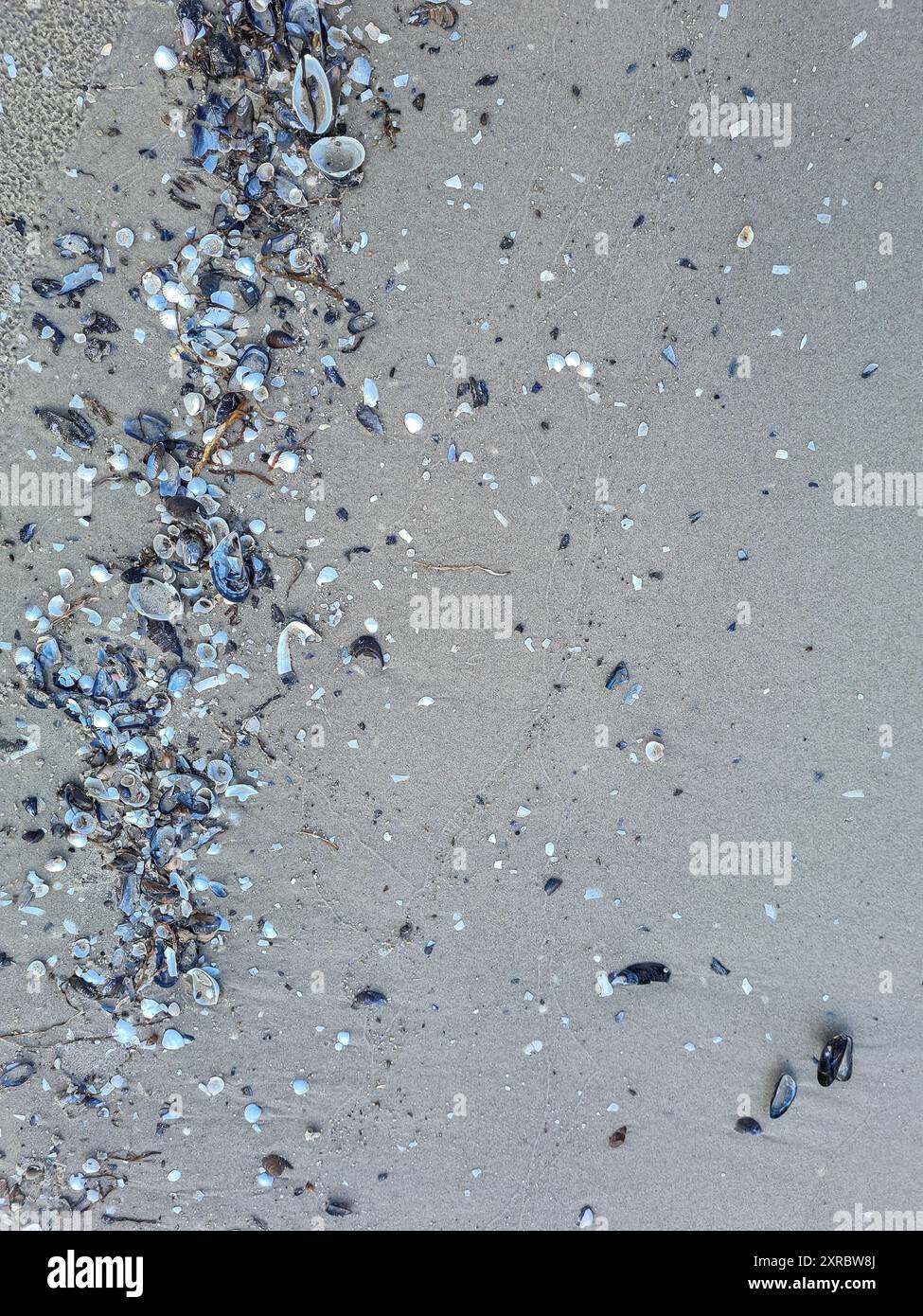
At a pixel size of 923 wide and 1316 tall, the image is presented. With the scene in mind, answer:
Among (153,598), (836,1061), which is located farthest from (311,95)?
(836,1061)

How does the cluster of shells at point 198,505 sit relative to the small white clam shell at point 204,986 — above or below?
above

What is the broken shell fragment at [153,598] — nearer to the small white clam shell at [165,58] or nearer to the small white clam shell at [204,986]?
the small white clam shell at [204,986]

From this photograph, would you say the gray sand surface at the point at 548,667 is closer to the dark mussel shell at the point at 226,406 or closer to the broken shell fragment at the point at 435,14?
the broken shell fragment at the point at 435,14

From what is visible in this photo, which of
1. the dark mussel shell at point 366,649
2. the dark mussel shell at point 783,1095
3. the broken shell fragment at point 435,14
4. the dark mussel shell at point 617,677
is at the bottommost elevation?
the dark mussel shell at point 783,1095

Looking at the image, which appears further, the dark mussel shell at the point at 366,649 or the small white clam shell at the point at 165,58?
the dark mussel shell at the point at 366,649

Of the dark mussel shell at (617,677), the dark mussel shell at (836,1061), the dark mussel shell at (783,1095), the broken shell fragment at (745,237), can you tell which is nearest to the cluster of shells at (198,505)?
the dark mussel shell at (617,677)

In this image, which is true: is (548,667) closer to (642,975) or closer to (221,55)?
(642,975)
